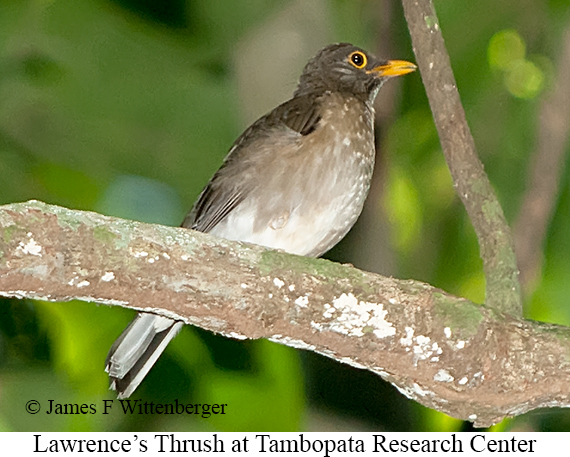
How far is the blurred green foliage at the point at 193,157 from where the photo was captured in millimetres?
4973

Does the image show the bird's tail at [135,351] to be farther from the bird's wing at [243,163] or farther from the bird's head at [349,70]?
the bird's head at [349,70]

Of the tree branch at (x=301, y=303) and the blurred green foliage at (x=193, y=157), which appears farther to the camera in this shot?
the blurred green foliage at (x=193, y=157)

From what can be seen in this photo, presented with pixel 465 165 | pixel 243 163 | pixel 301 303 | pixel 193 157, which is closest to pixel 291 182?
pixel 243 163

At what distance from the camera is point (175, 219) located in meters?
5.41

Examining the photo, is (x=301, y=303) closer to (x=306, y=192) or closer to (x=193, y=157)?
(x=306, y=192)

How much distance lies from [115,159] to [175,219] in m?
0.45

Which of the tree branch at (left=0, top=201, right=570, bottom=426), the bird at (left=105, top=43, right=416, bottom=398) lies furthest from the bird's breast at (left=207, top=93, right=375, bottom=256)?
the tree branch at (left=0, top=201, right=570, bottom=426)

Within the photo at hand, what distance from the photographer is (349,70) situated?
17.5 feet

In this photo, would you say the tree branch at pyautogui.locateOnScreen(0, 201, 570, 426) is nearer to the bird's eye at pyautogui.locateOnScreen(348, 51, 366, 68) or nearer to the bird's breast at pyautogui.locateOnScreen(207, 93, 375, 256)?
the bird's breast at pyautogui.locateOnScreen(207, 93, 375, 256)

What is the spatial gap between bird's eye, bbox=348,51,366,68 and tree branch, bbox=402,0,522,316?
92 centimetres

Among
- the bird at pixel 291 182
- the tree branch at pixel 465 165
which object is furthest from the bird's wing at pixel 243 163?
the tree branch at pixel 465 165

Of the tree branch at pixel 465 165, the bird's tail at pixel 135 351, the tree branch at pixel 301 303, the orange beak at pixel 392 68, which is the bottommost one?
the tree branch at pixel 301 303

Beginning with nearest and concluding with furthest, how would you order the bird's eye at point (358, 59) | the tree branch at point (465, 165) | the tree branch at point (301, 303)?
the tree branch at point (301, 303)
the tree branch at point (465, 165)
the bird's eye at point (358, 59)
